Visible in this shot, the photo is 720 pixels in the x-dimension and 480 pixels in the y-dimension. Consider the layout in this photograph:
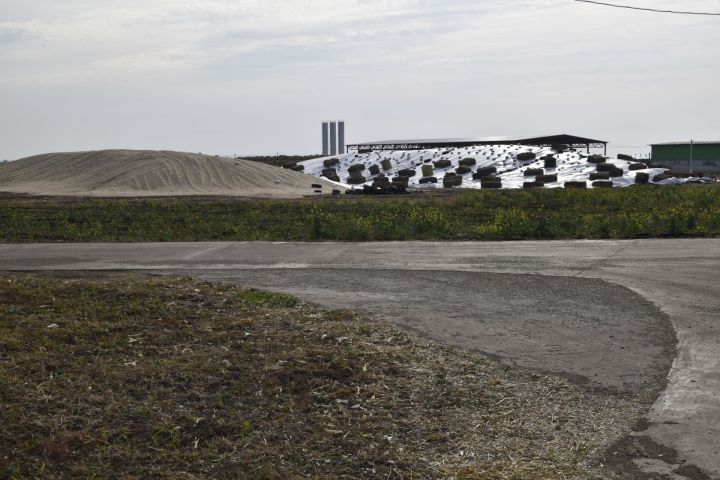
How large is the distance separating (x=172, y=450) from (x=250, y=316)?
389 centimetres

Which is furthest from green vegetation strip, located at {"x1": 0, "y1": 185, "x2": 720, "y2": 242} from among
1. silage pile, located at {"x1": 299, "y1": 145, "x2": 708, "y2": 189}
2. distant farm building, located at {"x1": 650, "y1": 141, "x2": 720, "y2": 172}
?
distant farm building, located at {"x1": 650, "y1": 141, "x2": 720, "y2": 172}

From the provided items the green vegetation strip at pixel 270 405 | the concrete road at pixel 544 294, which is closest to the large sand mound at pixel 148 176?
the concrete road at pixel 544 294

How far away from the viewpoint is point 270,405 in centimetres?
578

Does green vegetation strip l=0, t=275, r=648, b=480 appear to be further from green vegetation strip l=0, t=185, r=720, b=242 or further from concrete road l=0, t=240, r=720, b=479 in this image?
green vegetation strip l=0, t=185, r=720, b=242

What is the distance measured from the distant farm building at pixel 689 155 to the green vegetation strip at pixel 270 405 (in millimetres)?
66718

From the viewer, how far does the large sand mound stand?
41.8 meters

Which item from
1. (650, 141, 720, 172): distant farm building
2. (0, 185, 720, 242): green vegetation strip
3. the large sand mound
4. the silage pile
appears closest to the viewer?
(0, 185, 720, 242): green vegetation strip

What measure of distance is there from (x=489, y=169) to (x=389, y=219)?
28533 mm

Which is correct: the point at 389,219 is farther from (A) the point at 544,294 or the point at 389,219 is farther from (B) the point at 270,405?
(B) the point at 270,405

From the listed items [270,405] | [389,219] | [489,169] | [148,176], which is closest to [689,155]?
[489,169]

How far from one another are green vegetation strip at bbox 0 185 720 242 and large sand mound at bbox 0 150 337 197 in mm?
11247

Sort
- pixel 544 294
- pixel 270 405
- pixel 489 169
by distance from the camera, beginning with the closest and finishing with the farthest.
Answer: pixel 270 405, pixel 544 294, pixel 489 169

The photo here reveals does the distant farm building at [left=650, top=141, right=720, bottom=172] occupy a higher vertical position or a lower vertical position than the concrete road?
higher

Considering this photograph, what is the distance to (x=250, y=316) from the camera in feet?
29.0
